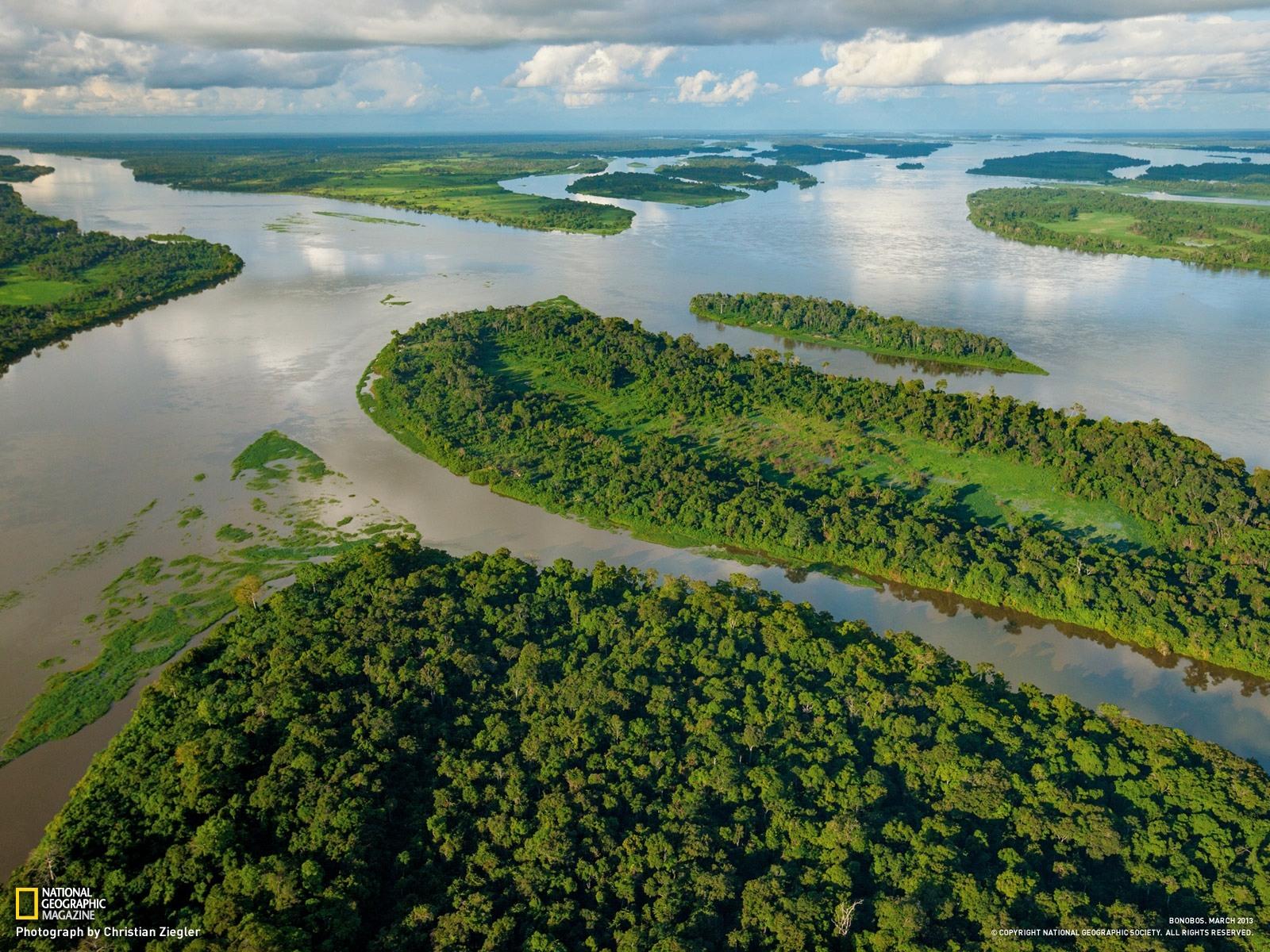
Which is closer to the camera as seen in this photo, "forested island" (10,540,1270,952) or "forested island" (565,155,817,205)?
"forested island" (10,540,1270,952)

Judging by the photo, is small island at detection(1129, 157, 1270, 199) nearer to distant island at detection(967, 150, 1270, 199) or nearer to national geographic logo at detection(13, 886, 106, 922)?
distant island at detection(967, 150, 1270, 199)

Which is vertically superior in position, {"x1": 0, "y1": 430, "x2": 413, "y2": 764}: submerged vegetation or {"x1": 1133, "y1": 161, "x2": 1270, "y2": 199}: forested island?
{"x1": 1133, "y1": 161, "x2": 1270, "y2": 199}: forested island

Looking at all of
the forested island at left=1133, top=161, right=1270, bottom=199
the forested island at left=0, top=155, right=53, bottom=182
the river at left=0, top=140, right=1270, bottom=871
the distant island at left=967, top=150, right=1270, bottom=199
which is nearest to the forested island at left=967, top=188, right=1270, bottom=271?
the river at left=0, top=140, right=1270, bottom=871

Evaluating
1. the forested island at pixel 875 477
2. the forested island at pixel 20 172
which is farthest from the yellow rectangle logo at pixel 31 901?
the forested island at pixel 20 172

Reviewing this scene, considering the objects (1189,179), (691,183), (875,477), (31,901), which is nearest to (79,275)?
(31,901)

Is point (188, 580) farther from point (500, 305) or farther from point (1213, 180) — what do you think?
point (1213, 180)
